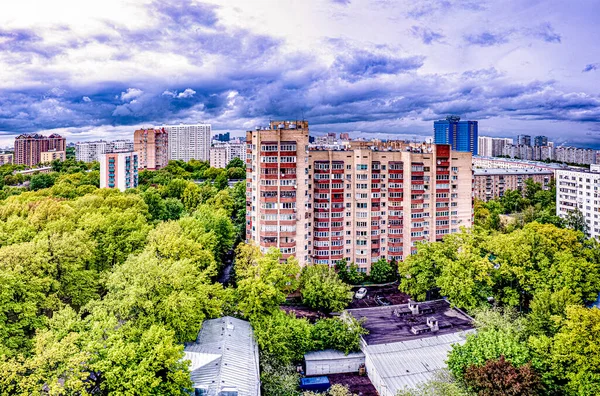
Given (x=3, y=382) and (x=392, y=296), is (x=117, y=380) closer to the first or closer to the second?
(x=3, y=382)

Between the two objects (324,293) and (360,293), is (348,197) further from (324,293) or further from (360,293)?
(324,293)

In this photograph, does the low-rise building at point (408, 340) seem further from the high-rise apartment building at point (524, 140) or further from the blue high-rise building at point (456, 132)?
the high-rise apartment building at point (524, 140)

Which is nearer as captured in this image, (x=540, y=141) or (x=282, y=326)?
(x=282, y=326)

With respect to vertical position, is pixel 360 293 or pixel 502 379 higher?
pixel 502 379

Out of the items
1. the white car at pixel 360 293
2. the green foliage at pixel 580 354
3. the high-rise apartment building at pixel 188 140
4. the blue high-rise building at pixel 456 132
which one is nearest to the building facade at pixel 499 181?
the blue high-rise building at pixel 456 132

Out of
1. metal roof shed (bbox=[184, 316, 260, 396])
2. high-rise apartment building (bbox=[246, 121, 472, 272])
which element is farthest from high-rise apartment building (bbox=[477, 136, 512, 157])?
metal roof shed (bbox=[184, 316, 260, 396])

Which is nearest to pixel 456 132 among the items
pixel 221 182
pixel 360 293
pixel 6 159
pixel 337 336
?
pixel 221 182
